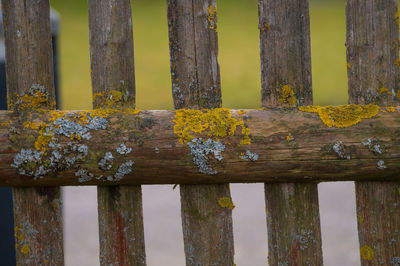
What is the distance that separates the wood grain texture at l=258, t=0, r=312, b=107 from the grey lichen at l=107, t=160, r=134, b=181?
618mm

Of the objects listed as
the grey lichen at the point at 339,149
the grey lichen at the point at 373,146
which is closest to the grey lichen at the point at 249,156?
the grey lichen at the point at 339,149

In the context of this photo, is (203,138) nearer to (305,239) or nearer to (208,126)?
(208,126)

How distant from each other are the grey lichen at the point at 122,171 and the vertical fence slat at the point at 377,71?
986 millimetres

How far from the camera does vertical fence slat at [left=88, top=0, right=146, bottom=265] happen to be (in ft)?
5.57

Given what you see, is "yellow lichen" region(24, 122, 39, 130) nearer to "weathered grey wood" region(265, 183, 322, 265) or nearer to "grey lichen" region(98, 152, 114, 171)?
"grey lichen" region(98, 152, 114, 171)

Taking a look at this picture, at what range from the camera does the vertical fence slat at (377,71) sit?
68.6 inches

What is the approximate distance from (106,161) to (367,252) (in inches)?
47.6

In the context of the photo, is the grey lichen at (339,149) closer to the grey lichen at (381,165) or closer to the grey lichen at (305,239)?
the grey lichen at (381,165)

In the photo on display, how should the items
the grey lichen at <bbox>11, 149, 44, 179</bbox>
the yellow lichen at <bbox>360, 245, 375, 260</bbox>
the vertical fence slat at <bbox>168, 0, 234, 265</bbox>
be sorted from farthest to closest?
the yellow lichen at <bbox>360, 245, 375, 260</bbox> < the vertical fence slat at <bbox>168, 0, 234, 265</bbox> < the grey lichen at <bbox>11, 149, 44, 179</bbox>

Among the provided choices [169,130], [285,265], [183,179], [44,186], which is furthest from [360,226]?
[44,186]

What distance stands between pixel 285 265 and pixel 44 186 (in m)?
1.09

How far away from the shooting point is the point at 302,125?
1.61m

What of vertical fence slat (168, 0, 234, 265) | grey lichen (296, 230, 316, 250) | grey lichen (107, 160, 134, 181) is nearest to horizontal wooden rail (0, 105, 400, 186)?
grey lichen (107, 160, 134, 181)

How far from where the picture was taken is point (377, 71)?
1742mm
